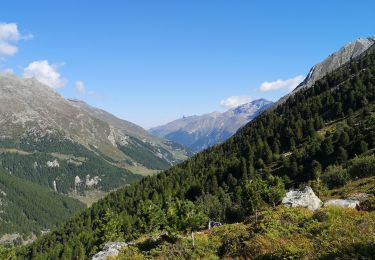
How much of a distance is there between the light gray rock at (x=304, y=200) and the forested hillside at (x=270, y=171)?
887 centimetres

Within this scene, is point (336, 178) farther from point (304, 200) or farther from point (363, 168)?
point (304, 200)

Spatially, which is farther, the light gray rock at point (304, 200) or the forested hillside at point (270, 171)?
the forested hillside at point (270, 171)

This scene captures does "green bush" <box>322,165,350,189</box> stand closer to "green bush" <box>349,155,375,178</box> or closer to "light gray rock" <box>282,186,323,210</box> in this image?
"green bush" <box>349,155,375,178</box>

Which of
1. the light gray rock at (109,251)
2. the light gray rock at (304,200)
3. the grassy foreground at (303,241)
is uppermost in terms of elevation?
the grassy foreground at (303,241)

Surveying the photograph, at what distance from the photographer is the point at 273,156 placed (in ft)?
526

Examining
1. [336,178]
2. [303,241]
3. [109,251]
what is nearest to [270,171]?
[336,178]

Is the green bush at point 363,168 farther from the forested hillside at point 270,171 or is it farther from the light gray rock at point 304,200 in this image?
the light gray rock at point 304,200

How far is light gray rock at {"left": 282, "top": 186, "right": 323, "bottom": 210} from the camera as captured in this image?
57812 mm

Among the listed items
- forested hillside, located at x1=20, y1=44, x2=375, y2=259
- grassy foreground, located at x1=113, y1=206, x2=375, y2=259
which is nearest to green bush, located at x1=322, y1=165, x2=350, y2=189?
forested hillside, located at x1=20, y1=44, x2=375, y2=259

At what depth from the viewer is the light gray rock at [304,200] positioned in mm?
57812

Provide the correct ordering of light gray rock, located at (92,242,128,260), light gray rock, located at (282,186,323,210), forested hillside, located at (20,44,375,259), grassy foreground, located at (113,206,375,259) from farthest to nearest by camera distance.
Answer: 1. forested hillside, located at (20,44,375,259)
2. light gray rock, located at (282,186,323,210)
3. light gray rock, located at (92,242,128,260)
4. grassy foreground, located at (113,206,375,259)

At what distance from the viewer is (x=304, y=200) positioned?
58.9m

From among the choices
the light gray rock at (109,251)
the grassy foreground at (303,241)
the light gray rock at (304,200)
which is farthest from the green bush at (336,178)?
the grassy foreground at (303,241)

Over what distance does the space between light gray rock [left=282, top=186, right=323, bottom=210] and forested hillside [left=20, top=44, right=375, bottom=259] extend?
29.1 feet
